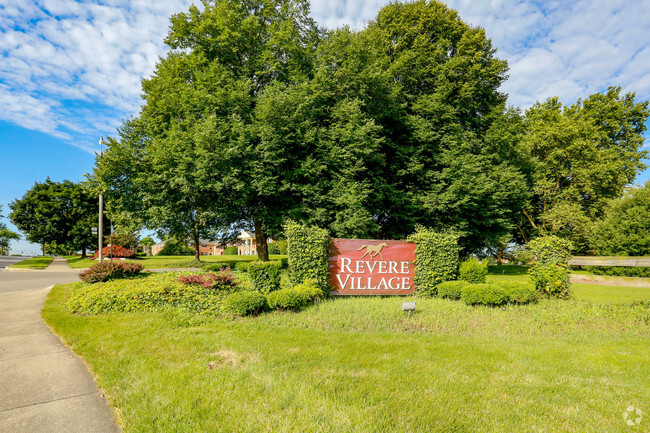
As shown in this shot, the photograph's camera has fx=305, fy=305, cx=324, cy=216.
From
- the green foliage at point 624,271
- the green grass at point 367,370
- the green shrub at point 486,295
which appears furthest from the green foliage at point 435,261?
the green foliage at point 624,271

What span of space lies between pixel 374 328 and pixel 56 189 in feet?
165

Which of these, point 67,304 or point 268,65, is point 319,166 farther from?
point 67,304

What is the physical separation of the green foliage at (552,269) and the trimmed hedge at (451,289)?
9.11 ft

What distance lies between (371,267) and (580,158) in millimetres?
25182

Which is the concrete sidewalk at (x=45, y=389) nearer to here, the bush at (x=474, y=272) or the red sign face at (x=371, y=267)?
the red sign face at (x=371, y=267)

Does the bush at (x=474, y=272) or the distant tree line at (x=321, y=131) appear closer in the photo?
the bush at (x=474, y=272)

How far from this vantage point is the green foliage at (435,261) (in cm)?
1088

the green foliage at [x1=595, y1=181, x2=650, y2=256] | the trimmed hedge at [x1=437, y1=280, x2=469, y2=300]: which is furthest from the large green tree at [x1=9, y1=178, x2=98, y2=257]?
the green foliage at [x1=595, y1=181, x2=650, y2=256]

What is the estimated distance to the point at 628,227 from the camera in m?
19.0

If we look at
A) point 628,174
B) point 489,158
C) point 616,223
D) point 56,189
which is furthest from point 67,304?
point 56,189

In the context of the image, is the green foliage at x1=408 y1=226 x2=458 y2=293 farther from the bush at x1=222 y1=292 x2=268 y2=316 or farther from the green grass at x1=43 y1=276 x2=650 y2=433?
the bush at x1=222 y1=292 x2=268 y2=316

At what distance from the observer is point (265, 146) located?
14.8 m

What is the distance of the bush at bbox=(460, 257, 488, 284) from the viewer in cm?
1074

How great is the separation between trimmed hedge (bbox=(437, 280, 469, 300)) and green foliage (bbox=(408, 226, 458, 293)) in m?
0.49
